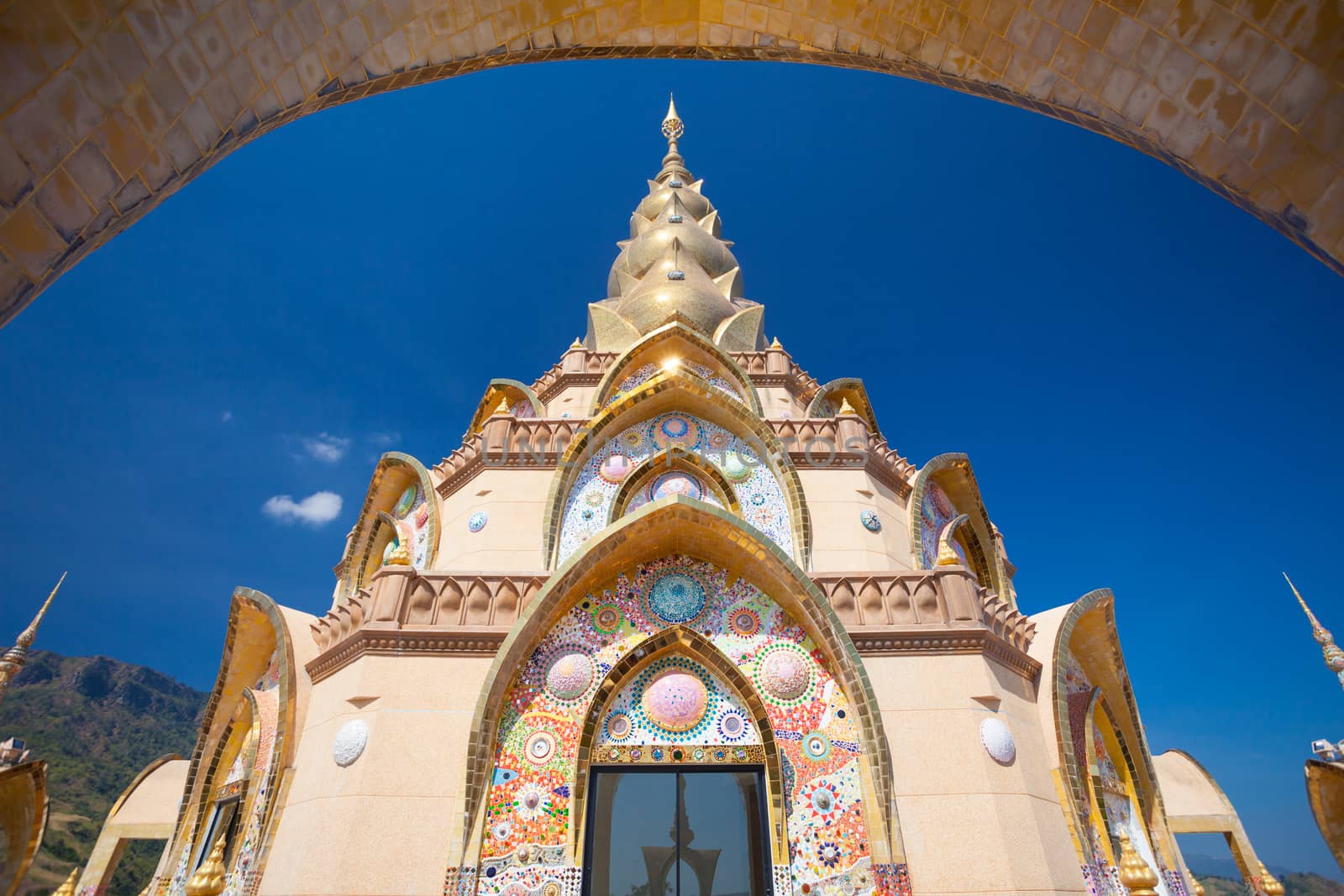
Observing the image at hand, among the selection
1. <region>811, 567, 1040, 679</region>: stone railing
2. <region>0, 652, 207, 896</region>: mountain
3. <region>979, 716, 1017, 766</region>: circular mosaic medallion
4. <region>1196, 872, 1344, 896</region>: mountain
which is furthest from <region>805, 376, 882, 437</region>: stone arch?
<region>1196, 872, 1344, 896</region>: mountain

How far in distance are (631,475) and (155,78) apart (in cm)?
901

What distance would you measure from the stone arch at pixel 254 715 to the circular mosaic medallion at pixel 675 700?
4.72 m

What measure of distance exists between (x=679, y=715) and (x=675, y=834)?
1.29m

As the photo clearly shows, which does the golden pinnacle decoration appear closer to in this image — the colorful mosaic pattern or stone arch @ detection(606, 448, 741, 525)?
stone arch @ detection(606, 448, 741, 525)

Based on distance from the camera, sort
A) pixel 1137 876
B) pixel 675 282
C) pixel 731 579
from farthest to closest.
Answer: pixel 675 282 → pixel 731 579 → pixel 1137 876

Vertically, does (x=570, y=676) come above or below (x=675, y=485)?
below

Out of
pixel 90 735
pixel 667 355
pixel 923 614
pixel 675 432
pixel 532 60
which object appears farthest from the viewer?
pixel 90 735

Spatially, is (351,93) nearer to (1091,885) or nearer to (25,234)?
(25,234)

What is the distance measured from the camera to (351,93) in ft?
9.68

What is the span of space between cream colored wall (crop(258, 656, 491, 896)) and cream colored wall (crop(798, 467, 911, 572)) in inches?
210

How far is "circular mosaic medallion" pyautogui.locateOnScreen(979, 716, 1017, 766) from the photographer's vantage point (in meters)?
7.68

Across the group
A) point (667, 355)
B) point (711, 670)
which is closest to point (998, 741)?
point (711, 670)

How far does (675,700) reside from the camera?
27.3 ft

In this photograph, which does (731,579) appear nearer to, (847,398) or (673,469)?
(673,469)
